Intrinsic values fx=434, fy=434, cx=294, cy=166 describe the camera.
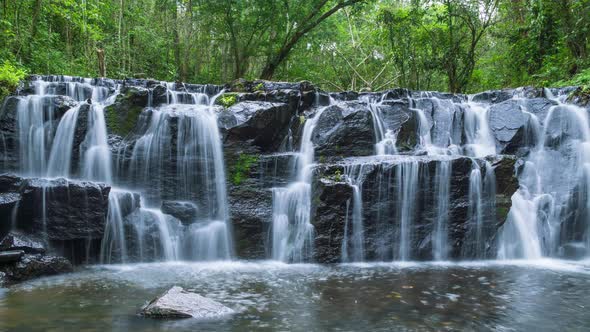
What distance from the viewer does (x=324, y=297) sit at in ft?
19.9

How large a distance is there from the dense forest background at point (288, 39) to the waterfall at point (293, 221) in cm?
908

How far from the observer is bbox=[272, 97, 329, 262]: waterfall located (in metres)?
8.95

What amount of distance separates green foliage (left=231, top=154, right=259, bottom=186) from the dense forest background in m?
7.97

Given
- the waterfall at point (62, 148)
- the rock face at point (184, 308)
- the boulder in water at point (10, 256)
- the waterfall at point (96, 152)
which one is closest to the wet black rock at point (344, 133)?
the waterfall at point (96, 152)

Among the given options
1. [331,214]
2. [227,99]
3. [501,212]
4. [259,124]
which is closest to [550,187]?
[501,212]

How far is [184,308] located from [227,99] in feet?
23.2

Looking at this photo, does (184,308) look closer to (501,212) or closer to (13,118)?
(501,212)

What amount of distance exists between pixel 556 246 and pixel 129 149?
974 cm

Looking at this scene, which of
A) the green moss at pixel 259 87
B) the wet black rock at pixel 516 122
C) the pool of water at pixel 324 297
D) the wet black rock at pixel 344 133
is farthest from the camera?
the green moss at pixel 259 87

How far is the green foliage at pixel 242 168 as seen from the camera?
9961mm

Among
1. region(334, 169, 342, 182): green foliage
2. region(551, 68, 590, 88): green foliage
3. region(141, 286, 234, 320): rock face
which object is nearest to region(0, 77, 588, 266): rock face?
region(334, 169, 342, 182): green foliage

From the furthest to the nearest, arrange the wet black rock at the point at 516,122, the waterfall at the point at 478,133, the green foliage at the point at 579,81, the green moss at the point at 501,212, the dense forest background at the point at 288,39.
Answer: the dense forest background at the point at 288,39 → the green foliage at the point at 579,81 → the waterfall at the point at 478,133 → the wet black rock at the point at 516,122 → the green moss at the point at 501,212

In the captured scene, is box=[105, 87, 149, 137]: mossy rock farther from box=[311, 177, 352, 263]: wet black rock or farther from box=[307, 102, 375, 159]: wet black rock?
box=[311, 177, 352, 263]: wet black rock

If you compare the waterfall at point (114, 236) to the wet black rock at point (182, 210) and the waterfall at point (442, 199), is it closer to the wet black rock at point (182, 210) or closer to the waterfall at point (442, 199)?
the wet black rock at point (182, 210)
